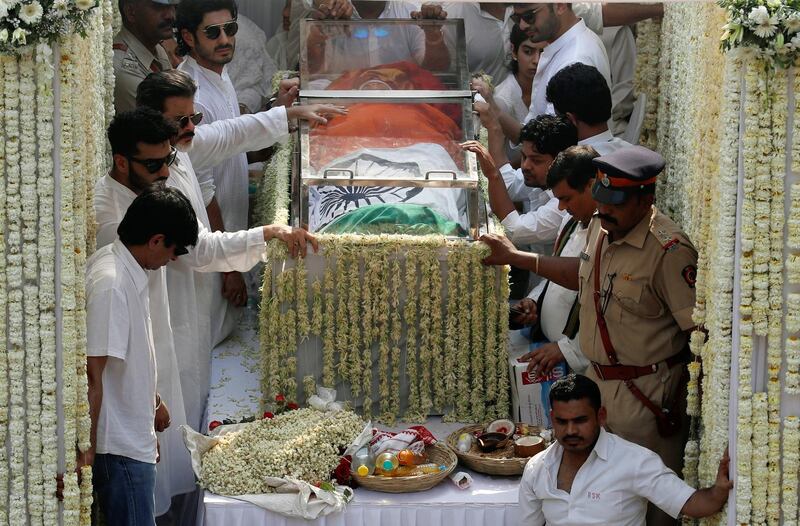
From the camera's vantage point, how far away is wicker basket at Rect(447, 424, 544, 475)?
5465mm

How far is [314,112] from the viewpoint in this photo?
668cm

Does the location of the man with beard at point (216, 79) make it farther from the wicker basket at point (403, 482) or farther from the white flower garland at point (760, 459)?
the white flower garland at point (760, 459)

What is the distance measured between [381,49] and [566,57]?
3.33 ft

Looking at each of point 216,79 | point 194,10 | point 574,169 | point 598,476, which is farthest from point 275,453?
point 194,10

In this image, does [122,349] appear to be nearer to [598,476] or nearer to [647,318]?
[598,476]

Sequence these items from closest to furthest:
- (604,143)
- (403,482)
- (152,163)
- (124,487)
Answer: (124,487), (403,482), (152,163), (604,143)

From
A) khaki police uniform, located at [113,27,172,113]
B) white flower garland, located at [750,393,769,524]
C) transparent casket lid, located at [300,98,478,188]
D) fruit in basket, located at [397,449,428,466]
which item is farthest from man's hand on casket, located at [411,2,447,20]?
white flower garland, located at [750,393,769,524]

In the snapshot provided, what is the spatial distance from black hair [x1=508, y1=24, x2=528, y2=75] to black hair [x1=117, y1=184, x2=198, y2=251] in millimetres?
3074

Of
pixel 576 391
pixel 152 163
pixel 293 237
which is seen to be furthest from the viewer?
pixel 293 237

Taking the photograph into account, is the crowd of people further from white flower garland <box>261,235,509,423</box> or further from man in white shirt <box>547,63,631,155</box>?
white flower garland <box>261,235,509,423</box>

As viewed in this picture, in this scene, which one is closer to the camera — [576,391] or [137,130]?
[576,391]

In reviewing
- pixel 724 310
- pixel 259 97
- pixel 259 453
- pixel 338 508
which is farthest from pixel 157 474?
pixel 259 97

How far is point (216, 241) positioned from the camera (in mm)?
5773

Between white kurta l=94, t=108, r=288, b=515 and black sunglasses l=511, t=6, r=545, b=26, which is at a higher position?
black sunglasses l=511, t=6, r=545, b=26
